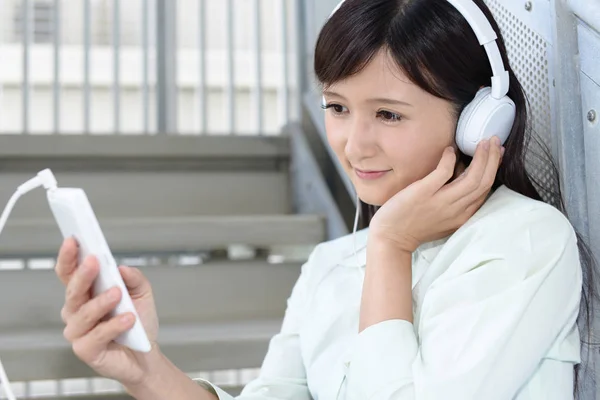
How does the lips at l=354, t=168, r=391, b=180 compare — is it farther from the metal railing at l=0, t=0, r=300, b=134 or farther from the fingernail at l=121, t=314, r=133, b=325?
the metal railing at l=0, t=0, r=300, b=134

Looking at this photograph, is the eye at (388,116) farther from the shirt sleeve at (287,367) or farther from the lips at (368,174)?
the shirt sleeve at (287,367)

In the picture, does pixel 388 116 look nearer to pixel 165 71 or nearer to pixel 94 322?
pixel 94 322

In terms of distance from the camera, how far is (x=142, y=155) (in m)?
2.23

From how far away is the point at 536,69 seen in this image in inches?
40.6

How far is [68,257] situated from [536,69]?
0.72 m

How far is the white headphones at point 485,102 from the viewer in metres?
0.85

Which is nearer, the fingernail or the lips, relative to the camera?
the fingernail

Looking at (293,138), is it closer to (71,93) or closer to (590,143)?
(590,143)

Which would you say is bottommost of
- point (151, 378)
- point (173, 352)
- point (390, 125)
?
point (173, 352)

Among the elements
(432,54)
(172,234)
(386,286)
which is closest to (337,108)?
(432,54)

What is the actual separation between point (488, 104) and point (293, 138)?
4.84ft

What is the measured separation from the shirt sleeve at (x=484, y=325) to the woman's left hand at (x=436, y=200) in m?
0.06

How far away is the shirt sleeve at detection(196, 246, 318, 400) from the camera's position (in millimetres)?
1041

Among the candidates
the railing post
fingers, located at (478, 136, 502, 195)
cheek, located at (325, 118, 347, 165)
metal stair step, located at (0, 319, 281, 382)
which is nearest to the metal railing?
the railing post
